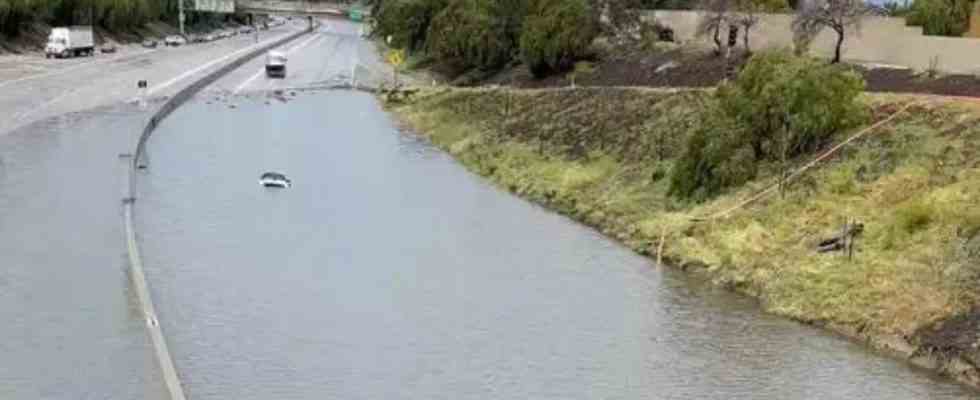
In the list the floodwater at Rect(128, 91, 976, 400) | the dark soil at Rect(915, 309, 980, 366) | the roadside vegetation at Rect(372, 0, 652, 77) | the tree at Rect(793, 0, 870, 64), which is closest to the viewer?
the floodwater at Rect(128, 91, 976, 400)

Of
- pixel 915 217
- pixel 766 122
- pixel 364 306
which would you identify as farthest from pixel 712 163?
pixel 364 306

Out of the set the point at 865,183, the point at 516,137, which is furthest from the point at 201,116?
the point at 865,183

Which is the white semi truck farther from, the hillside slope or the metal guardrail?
the hillside slope

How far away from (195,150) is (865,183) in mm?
27450

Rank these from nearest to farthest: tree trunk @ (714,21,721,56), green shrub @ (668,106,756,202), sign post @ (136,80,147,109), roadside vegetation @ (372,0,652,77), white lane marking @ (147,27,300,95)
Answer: green shrub @ (668,106,756,202), tree trunk @ (714,21,721,56), sign post @ (136,80,147,109), roadside vegetation @ (372,0,652,77), white lane marking @ (147,27,300,95)

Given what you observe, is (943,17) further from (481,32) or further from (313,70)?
(313,70)

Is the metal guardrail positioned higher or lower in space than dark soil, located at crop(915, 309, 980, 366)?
lower

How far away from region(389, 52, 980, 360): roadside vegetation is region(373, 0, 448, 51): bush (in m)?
40.8

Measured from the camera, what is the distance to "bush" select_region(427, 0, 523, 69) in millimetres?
73125

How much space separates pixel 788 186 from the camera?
33719 millimetres

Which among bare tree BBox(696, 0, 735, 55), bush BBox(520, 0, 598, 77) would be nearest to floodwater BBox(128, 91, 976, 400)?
bare tree BBox(696, 0, 735, 55)

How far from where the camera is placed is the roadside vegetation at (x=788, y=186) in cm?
2628

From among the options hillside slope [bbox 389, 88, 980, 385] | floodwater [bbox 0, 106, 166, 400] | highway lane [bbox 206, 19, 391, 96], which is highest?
hillside slope [bbox 389, 88, 980, 385]

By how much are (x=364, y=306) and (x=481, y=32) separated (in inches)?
1900
